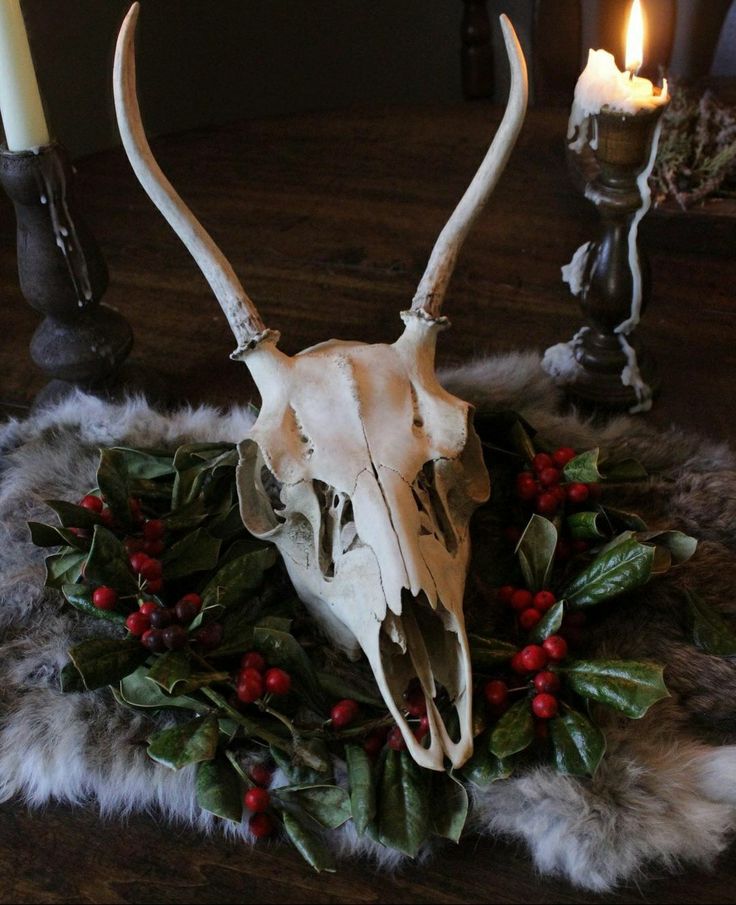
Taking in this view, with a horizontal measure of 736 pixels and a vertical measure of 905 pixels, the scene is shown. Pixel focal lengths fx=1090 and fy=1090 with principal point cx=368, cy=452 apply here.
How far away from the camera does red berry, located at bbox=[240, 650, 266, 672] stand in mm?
686

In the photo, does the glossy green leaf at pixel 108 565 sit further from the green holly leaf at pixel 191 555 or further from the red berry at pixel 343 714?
the red berry at pixel 343 714

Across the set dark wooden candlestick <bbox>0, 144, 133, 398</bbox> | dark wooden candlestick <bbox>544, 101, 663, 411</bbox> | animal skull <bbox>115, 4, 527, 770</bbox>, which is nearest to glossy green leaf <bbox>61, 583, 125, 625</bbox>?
animal skull <bbox>115, 4, 527, 770</bbox>

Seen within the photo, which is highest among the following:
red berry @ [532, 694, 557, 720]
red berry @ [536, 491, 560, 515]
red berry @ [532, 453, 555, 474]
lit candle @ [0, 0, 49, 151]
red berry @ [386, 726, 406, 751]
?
lit candle @ [0, 0, 49, 151]

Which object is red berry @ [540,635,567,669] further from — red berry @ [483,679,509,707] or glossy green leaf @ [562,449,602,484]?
glossy green leaf @ [562,449,602,484]

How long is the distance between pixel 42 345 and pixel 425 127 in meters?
0.73

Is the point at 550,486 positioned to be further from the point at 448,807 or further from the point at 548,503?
the point at 448,807

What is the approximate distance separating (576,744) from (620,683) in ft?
0.15

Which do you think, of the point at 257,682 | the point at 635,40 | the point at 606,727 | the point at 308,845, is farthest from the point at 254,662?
the point at 635,40

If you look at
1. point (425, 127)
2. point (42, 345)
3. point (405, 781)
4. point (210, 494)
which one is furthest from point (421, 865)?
point (425, 127)

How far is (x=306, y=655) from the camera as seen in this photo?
692 mm

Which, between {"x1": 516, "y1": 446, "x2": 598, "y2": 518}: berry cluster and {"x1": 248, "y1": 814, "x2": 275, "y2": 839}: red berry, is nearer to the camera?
{"x1": 248, "y1": 814, "x2": 275, "y2": 839}: red berry

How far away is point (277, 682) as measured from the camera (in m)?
0.67

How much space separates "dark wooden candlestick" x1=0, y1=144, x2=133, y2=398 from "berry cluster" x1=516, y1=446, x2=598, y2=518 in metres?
0.44

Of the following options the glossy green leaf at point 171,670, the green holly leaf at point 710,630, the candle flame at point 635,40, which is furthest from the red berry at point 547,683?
the candle flame at point 635,40
